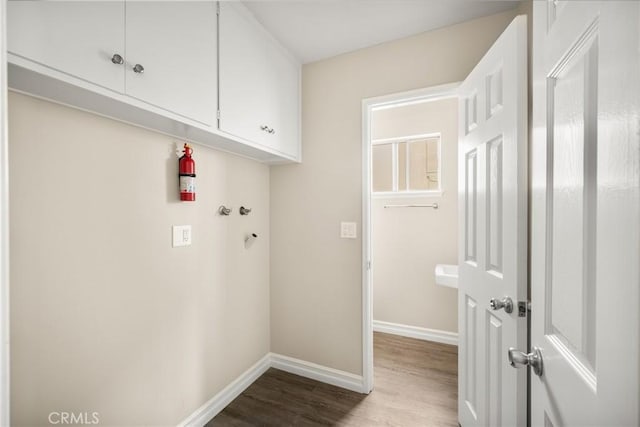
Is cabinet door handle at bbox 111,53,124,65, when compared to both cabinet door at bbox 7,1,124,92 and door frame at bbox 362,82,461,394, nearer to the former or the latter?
cabinet door at bbox 7,1,124,92

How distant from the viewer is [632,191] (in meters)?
0.39

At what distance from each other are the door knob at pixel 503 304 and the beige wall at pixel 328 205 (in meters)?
0.98

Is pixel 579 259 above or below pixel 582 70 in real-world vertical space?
below

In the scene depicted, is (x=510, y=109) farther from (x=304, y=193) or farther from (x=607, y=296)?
(x=304, y=193)

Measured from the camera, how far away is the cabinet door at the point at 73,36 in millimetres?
817

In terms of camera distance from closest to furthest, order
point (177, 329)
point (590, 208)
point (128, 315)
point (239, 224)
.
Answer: point (590, 208)
point (128, 315)
point (177, 329)
point (239, 224)

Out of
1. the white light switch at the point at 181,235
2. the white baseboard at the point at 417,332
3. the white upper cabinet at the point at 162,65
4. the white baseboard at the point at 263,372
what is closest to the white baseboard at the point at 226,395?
the white baseboard at the point at 263,372

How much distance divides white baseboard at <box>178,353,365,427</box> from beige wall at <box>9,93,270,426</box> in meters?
0.06

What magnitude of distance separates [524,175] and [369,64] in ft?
4.55

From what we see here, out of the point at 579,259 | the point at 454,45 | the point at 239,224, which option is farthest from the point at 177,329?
the point at 454,45

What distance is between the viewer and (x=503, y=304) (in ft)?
3.72

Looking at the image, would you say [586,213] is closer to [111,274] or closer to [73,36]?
[73,36]

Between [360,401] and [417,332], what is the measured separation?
3.97 ft

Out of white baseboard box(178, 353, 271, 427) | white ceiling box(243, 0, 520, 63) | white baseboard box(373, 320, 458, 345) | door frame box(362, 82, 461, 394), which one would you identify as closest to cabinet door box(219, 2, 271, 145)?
white ceiling box(243, 0, 520, 63)
